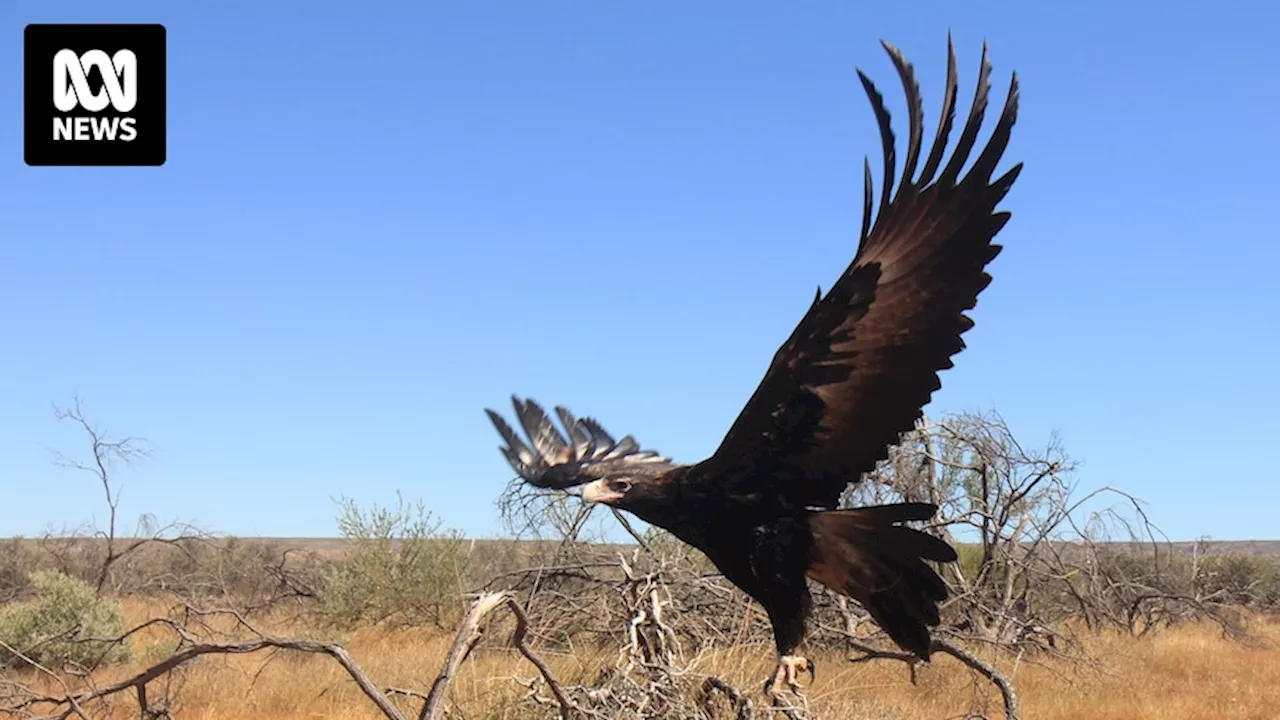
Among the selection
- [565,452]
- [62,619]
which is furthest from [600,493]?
[62,619]

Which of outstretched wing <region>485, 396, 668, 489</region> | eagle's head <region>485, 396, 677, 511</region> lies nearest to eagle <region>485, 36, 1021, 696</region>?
eagle's head <region>485, 396, 677, 511</region>

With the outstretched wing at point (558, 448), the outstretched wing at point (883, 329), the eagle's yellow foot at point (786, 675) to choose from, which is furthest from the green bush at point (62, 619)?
the outstretched wing at point (883, 329)

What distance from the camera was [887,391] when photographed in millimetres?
4074

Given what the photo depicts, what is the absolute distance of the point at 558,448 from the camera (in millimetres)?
5941

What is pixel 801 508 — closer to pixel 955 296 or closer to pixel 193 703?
pixel 955 296

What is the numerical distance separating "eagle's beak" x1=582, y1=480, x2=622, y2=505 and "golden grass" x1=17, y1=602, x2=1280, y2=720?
2280 mm

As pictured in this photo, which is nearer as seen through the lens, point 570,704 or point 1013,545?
point 570,704

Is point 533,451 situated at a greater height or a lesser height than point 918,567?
greater

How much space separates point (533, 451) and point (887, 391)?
7.66 feet

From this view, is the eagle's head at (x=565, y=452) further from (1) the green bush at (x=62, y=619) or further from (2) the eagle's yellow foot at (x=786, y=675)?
(1) the green bush at (x=62, y=619)

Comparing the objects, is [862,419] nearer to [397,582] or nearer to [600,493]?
[600,493]

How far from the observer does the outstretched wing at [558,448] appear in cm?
561

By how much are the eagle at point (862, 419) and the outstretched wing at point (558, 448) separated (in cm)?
95

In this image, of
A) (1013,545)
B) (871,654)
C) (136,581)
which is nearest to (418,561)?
(1013,545)
